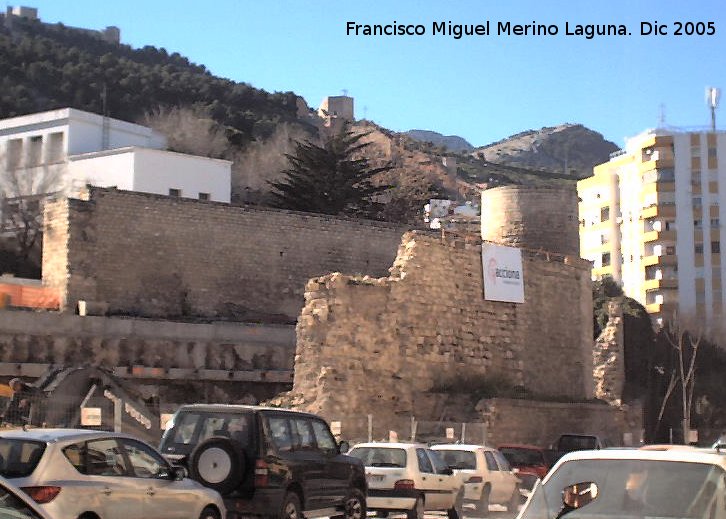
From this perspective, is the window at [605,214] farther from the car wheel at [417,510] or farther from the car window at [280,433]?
the car window at [280,433]

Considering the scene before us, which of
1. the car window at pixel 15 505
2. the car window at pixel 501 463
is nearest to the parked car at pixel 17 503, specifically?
the car window at pixel 15 505

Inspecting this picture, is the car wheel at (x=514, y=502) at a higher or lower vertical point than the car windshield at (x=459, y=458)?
lower

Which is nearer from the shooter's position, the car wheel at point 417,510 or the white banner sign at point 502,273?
the car wheel at point 417,510

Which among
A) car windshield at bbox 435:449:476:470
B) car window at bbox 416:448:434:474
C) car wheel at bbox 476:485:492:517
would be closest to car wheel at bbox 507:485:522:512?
car wheel at bbox 476:485:492:517

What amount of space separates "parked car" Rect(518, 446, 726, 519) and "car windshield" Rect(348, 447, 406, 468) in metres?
9.06

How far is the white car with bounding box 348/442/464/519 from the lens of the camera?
15.3m

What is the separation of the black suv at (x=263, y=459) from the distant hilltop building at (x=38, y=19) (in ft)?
346

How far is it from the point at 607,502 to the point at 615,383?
3605 cm

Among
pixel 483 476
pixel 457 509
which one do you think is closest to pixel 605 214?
pixel 483 476

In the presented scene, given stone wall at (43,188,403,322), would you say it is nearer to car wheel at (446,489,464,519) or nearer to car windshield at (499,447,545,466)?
car windshield at (499,447,545,466)

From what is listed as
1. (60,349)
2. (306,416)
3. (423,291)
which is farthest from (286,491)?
(60,349)

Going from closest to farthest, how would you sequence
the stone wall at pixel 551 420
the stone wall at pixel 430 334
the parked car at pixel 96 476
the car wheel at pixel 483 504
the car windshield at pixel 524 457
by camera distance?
the parked car at pixel 96 476 → the car wheel at pixel 483 504 → the car windshield at pixel 524 457 → the stone wall at pixel 430 334 → the stone wall at pixel 551 420

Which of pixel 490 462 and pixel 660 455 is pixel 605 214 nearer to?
pixel 490 462

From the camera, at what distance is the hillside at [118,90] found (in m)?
81.1
